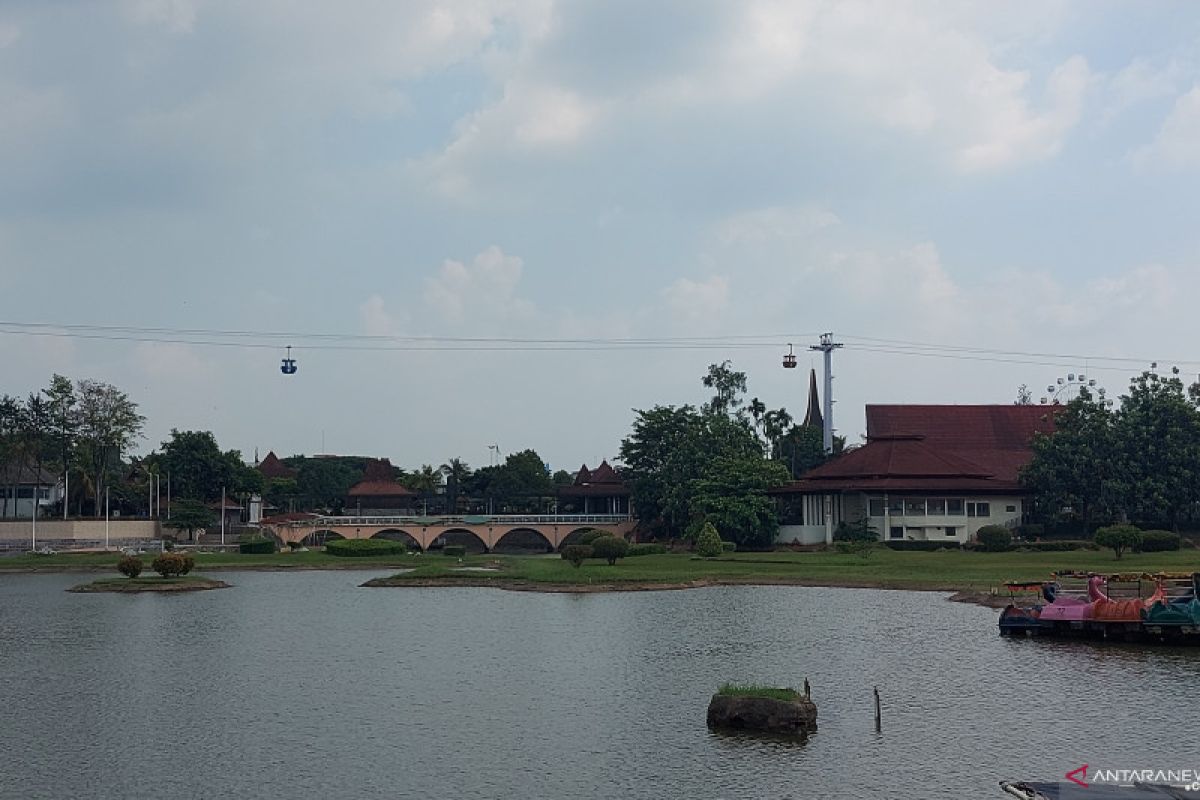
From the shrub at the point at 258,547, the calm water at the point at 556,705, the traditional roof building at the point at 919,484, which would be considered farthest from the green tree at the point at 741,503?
the calm water at the point at 556,705

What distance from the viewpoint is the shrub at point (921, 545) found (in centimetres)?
9569

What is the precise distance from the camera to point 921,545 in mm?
96438

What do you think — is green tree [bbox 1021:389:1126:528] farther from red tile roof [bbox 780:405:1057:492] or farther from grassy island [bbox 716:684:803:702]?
grassy island [bbox 716:684:803:702]

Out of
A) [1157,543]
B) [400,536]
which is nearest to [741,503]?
[1157,543]

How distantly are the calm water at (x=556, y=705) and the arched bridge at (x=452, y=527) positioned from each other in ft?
240

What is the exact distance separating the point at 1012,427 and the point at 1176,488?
2988 centimetres

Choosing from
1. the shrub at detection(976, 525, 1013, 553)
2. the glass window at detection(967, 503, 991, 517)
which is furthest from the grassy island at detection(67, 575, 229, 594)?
the glass window at detection(967, 503, 991, 517)

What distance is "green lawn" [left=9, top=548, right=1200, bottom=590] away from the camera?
70.8 metres

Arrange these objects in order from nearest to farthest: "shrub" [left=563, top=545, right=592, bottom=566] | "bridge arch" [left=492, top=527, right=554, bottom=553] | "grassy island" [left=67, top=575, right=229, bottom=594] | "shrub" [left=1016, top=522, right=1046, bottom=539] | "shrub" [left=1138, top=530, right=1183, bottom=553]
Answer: "grassy island" [left=67, top=575, right=229, bottom=594]
"shrub" [left=1138, top=530, right=1183, bottom=553]
"shrub" [left=563, top=545, right=592, bottom=566]
"shrub" [left=1016, top=522, right=1046, bottom=539]
"bridge arch" [left=492, top=527, right=554, bottom=553]

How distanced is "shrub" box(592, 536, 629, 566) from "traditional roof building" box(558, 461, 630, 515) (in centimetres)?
5372

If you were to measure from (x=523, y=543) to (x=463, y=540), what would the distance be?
24.9ft

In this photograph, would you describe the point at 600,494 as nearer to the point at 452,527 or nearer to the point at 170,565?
the point at 452,527

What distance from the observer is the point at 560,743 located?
94.4ft

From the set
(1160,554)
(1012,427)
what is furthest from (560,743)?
(1012,427)
